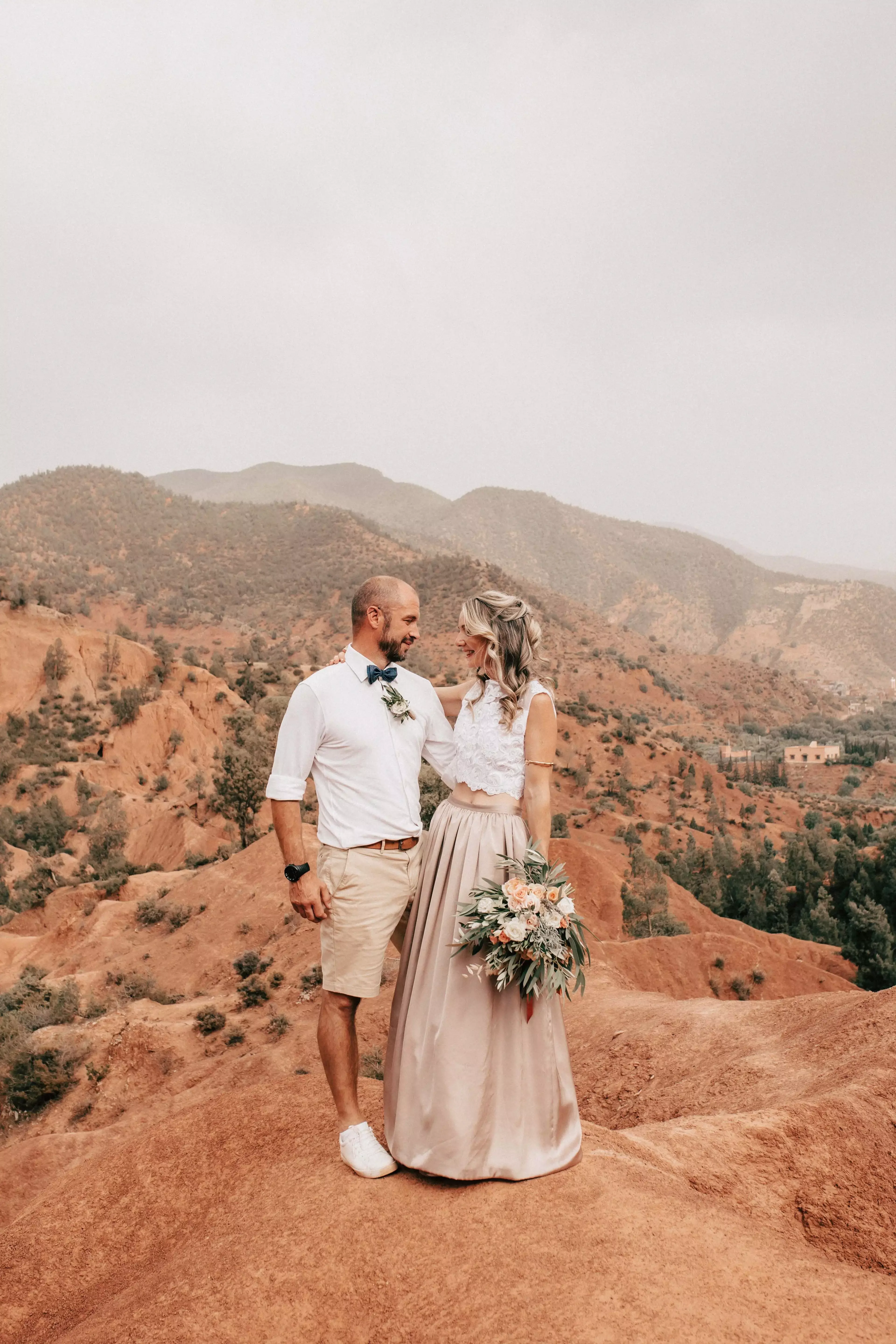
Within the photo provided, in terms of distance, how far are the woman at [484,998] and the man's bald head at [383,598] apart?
323 millimetres

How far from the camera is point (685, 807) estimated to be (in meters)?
27.3

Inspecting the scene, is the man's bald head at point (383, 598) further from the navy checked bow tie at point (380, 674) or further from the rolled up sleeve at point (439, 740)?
the rolled up sleeve at point (439, 740)

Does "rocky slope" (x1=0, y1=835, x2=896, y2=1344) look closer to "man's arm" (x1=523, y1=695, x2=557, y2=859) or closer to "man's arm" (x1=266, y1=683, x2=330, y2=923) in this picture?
"man's arm" (x1=266, y1=683, x2=330, y2=923)

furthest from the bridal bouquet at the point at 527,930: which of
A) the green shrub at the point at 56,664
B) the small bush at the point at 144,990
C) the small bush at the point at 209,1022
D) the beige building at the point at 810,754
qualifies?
the beige building at the point at 810,754

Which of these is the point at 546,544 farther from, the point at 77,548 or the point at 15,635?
the point at 15,635

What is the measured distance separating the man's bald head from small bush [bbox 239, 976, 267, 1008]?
7913mm

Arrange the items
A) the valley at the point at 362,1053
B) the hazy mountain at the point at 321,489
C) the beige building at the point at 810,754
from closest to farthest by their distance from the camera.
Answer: the valley at the point at 362,1053 → the beige building at the point at 810,754 → the hazy mountain at the point at 321,489

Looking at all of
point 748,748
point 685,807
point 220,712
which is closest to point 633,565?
point 748,748

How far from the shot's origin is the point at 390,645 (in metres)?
3.49

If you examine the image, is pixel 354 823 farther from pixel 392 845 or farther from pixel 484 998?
pixel 484 998

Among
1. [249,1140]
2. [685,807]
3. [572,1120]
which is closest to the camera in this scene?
[572,1120]

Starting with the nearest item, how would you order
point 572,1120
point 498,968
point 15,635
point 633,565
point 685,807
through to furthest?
point 498,968 < point 572,1120 < point 15,635 < point 685,807 < point 633,565

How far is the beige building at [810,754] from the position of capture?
39.8 metres

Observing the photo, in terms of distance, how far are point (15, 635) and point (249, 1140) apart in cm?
2362
